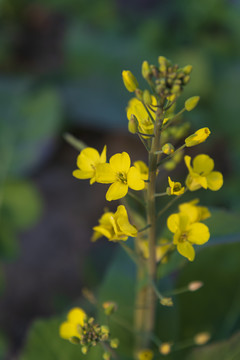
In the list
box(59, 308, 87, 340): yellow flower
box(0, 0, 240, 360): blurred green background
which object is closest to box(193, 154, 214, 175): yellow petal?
box(59, 308, 87, 340): yellow flower

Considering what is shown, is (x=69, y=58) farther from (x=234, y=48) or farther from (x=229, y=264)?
(x=229, y=264)

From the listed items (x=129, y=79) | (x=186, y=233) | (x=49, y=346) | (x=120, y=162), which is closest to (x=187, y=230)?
(x=186, y=233)

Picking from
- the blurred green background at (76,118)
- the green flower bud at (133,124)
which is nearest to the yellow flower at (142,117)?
the green flower bud at (133,124)

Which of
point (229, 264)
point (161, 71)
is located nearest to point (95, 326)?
point (161, 71)

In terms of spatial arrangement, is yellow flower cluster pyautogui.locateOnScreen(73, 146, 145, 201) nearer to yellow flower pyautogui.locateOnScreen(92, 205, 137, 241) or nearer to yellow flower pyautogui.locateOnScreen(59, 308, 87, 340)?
yellow flower pyautogui.locateOnScreen(92, 205, 137, 241)

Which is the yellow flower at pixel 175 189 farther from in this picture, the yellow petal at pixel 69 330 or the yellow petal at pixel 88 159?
the yellow petal at pixel 69 330
